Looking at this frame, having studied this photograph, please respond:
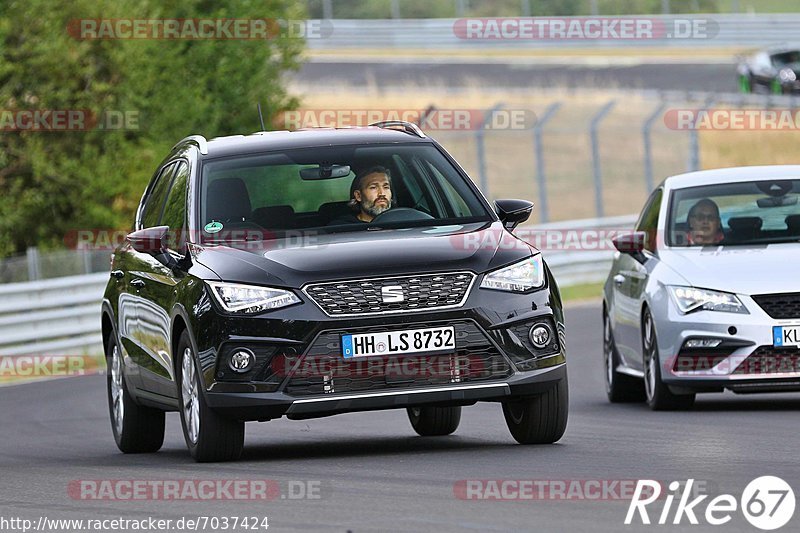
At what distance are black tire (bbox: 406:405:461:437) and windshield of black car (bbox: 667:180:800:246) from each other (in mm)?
2534

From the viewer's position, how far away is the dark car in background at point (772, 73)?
5022 cm

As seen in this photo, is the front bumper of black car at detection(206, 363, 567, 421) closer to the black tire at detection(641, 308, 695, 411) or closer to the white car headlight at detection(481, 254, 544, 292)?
the white car headlight at detection(481, 254, 544, 292)

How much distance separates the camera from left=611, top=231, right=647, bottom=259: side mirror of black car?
46.4 feet

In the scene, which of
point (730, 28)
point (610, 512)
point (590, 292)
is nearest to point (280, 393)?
point (610, 512)

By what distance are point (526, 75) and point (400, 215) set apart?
46453 mm

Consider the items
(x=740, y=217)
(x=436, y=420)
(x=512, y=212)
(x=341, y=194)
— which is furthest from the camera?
(x=740, y=217)

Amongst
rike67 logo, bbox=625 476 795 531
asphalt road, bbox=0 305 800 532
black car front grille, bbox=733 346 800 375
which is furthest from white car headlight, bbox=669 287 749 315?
rike67 logo, bbox=625 476 795 531

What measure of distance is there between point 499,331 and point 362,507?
1.99 metres

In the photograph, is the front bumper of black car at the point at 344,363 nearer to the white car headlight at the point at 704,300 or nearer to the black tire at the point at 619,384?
the white car headlight at the point at 704,300

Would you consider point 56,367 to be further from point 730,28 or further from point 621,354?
point 730,28

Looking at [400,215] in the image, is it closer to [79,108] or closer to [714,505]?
[714,505]

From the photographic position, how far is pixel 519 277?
10.2 meters

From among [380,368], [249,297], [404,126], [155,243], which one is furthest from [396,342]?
[404,126]

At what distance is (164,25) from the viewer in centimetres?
3228
